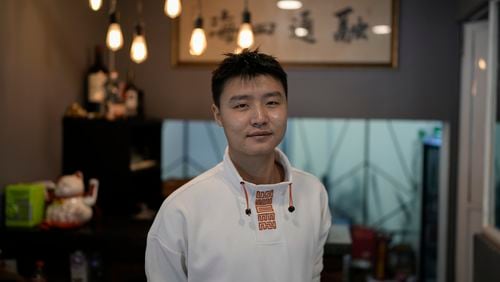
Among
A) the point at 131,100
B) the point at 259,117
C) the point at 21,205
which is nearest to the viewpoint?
the point at 259,117

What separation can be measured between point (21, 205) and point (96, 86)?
44.2 inches

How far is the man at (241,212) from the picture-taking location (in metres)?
1.42

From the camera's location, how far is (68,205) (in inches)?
114

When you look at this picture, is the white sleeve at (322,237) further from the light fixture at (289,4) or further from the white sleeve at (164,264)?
the light fixture at (289,4)

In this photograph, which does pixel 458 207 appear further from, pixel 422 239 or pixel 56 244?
pixel 56 244

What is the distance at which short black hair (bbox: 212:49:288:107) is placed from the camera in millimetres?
1455

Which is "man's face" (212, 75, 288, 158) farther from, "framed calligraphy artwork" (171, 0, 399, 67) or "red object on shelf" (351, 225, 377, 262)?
"red object on shelf" (351, 225, 377, 262)

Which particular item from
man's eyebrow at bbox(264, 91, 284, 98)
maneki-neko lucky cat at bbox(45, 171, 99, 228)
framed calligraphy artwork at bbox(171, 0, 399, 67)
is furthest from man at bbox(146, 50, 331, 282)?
framed calligraphy artwork at bbox(171, 0, 399, 67)

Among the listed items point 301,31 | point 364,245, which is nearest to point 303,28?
point 301,31

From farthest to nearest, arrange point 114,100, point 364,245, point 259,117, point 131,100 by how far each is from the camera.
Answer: point 364,245, point 131,100, point 114,100, point 259,117

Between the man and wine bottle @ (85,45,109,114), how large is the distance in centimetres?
236

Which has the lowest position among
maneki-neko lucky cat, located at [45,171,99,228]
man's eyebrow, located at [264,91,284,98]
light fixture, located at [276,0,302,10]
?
maneki-neko lucky cat, located at [45,171,99,228]

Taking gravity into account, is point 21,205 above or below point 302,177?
below

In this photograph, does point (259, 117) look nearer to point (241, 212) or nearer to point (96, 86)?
point (241, 212)
